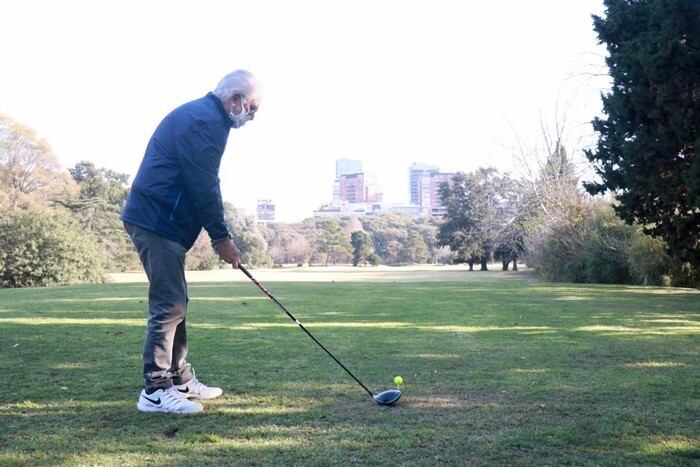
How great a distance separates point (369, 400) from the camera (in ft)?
13.0

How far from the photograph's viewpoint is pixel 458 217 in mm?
57969

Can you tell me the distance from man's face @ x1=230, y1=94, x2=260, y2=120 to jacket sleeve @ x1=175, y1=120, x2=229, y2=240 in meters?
0.28

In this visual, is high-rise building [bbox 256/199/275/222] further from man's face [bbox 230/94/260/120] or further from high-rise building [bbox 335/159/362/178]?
man's face [bbox 230/94/260/120]

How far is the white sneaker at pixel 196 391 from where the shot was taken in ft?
Result: 13.3

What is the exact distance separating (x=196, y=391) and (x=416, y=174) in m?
133

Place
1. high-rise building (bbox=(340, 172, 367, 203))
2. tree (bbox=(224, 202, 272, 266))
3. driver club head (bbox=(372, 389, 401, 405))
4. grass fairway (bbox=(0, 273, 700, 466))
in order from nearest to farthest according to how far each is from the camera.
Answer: grass fairway (bbox=(0, 273, 700, 466)), driver club head (bbox=(372, 389, 401, 405)), tree (bbox=(224, 202, 272, 266)), high-rise building (bbox=(340, 172, 367, 203))

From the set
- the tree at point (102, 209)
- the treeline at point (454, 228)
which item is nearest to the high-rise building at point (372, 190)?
the treeline at point (454, 228)

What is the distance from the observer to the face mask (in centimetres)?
396

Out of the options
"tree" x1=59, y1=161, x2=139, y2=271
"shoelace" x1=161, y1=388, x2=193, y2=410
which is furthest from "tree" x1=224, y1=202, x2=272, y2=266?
"shoelace" x1=161, y1=388, x2=193, y2=410

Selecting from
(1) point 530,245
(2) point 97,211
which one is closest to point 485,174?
(1) point 530,245

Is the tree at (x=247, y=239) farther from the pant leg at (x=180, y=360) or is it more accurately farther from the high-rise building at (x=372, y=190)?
the high-rise building at (x=372, y=190)

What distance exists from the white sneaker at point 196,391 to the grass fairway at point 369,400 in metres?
0.09

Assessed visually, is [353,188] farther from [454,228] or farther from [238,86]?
[238,86]

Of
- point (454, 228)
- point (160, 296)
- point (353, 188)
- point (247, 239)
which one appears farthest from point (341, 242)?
point (160, 296)
